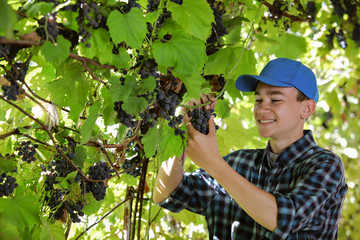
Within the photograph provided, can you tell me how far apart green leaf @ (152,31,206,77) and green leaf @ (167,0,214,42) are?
4 cm

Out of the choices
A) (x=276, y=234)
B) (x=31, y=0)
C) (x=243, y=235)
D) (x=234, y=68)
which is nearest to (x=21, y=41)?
(x=31, y=0)

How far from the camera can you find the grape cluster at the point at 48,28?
0.84 m

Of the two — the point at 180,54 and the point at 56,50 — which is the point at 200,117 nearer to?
the point at 180,54

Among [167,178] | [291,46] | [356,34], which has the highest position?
[356,34]

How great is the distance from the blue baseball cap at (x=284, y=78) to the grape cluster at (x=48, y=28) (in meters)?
0.92

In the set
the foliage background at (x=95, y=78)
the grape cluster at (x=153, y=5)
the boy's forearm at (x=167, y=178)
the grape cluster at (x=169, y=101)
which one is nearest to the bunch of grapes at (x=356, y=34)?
the foliage background at (x=95, y=78)

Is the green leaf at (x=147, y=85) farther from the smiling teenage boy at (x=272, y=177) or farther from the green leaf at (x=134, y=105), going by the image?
the smiling teenage boy at (x=272, y=177)

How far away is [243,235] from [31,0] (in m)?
1.24

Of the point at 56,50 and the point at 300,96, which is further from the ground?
the point at 300,96

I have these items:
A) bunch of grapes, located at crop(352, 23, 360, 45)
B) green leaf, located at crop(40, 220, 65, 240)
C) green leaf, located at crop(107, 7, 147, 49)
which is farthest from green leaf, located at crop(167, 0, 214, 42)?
bunch of grapes, located at crop(352, 23, 360, 45)

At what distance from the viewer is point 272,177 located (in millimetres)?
1758

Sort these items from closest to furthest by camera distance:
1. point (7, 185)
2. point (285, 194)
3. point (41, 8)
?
point (41, 8)
point (7, 185)
point (285, 194)

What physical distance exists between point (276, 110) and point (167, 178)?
495mm

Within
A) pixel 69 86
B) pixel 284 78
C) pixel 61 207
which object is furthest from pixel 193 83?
pixel 284 78
